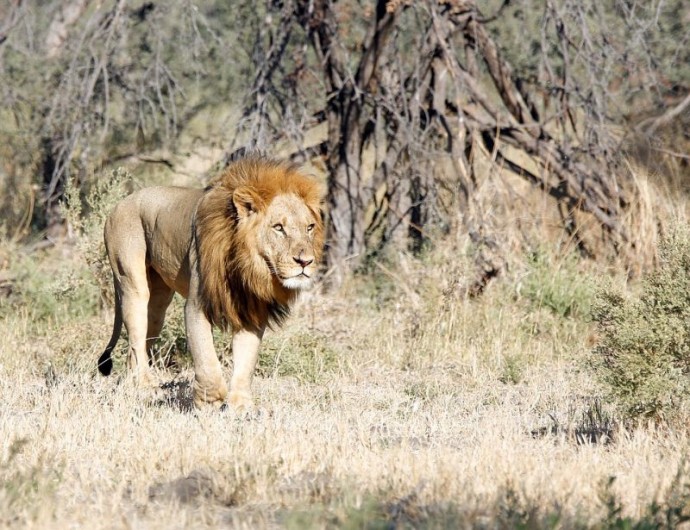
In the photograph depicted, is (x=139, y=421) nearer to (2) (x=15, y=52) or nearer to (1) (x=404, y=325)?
(1) (x=404, y=325)

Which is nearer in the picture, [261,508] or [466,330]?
[261,508]

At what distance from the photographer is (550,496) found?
13.8ft

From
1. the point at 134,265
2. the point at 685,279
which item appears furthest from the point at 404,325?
the point at 685,279

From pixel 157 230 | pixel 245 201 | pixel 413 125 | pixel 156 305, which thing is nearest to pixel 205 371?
pixel 245 201

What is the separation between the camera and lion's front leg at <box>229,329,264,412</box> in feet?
20.1

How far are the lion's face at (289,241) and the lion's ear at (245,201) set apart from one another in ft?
0.20

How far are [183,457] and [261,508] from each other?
0.68 metres

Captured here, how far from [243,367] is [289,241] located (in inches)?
29.6

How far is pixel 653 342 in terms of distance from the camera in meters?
5.46

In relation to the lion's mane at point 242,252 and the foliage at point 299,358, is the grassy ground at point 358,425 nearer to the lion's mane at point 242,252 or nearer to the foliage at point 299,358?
the foliage at point 299,358

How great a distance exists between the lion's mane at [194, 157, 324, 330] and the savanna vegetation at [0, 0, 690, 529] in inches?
22.1

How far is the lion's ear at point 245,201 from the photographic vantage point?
6027 mm

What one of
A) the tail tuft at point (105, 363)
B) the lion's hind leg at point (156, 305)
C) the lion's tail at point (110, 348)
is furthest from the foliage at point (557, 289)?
the tail tuft at point (105, 363)

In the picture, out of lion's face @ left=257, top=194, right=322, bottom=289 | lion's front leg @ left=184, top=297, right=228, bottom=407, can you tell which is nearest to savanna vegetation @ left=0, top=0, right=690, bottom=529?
lion's front leg @ left=184, top=297, right=228, bottom=407
